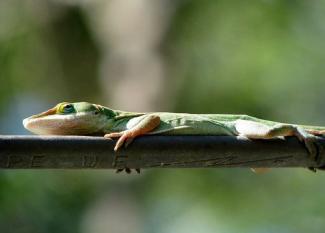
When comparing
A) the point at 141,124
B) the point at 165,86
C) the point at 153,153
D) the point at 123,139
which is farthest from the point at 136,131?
the point at 165,86

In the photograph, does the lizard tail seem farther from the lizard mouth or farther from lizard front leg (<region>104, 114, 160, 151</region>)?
the lizard mouth

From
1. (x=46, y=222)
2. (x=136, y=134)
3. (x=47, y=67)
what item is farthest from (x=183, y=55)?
(x=136, y=134)

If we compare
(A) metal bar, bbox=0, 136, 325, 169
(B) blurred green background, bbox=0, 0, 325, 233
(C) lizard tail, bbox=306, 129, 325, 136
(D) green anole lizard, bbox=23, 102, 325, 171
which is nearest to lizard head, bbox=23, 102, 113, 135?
(D) green anole lizard, bbox=23, 102, 325, 171

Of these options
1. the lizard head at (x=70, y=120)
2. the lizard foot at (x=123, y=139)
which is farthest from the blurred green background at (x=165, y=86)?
the lizard foot at (x=123, y=139)

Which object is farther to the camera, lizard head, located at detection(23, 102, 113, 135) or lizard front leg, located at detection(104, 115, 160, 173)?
lizard head, located at detection(23, 102, 113, 135)

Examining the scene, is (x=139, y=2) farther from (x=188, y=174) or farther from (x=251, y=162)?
(x=251, y=162)

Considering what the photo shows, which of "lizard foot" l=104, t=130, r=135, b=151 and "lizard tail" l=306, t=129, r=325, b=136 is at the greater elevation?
"lizard foot" l=104, t=130, r=135, b=151

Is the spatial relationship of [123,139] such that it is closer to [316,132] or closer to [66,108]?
[66,108]
